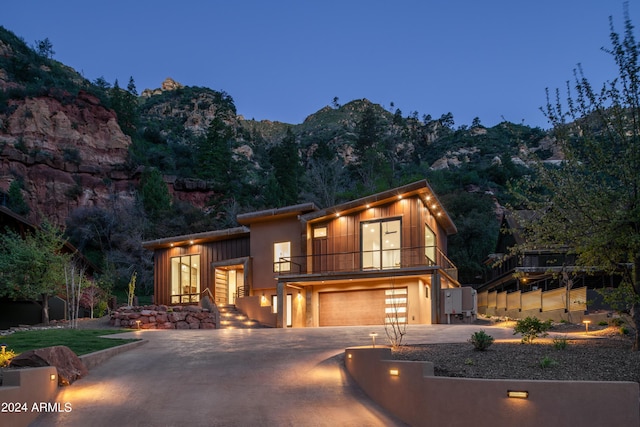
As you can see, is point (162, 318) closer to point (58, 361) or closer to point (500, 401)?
point (58, 361)

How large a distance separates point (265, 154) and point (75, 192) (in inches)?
1339

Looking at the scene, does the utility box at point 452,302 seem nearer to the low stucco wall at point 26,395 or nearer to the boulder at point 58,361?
the boulder at point 58,361

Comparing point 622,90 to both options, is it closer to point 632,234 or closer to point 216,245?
point 632,234

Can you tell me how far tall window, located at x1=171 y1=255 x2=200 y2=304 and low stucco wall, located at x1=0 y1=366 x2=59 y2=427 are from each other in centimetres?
1887

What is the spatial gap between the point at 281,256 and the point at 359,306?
4322mm

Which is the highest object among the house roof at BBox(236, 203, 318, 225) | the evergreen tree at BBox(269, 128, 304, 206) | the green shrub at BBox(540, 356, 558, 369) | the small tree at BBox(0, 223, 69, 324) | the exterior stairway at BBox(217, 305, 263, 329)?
the evergreen tree at BBox(269, 128, 304, 206)

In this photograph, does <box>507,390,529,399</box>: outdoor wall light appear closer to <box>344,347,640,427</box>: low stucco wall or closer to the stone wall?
<box>344,347,640,427</box>: low stucco wall

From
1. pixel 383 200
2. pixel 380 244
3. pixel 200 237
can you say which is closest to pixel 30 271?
pixel 200 237

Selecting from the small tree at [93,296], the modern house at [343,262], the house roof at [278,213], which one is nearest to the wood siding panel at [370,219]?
the modern house at [343,262]

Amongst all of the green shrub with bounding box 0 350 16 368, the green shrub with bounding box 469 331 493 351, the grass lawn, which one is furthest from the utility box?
the green shrub with bounding box 0 350 16 368

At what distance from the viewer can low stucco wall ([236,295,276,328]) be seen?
74.3 ft

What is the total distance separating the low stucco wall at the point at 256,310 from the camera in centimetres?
2265

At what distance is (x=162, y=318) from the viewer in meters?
20.8

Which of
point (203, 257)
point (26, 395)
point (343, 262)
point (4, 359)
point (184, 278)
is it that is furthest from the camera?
point (184, 278)
